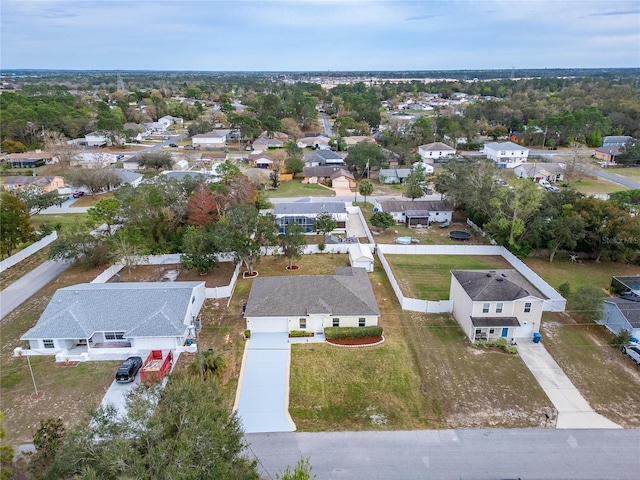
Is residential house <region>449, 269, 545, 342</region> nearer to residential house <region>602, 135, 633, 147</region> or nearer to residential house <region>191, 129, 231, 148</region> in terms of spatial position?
residential house <region>602, 135, 633, 147</region>

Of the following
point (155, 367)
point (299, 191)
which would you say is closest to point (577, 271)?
point (155, 367)

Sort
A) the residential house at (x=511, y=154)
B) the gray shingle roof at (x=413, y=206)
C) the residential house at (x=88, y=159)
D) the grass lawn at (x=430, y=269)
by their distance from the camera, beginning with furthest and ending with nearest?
the residential house at (x=511, y=154), the residential house at (x=88, y=159), the gray shingle roof at (x=413, y=206), the grass lawn at (x=430, y=269)

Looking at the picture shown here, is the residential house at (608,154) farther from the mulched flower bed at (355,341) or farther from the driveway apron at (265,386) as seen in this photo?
the driveway apron at (265,386)

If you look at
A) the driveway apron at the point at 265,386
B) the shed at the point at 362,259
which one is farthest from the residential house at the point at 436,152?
the driveway apron at the point at 265,386

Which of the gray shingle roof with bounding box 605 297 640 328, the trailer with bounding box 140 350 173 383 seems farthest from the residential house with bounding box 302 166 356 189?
the trailer with bounding box 140 350 173 383

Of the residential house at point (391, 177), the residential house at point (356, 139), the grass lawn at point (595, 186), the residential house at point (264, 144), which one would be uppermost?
the residential house at point (356, 139)

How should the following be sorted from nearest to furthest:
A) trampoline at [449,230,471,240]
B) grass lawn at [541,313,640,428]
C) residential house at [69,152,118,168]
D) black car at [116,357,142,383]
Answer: grass lawn at [541,313,640,428]
black car at [116,357,142,383]
trampoline at [449,230,471,240]
residential house at [69,152,118,168]

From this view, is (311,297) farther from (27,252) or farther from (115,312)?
(27,252)
